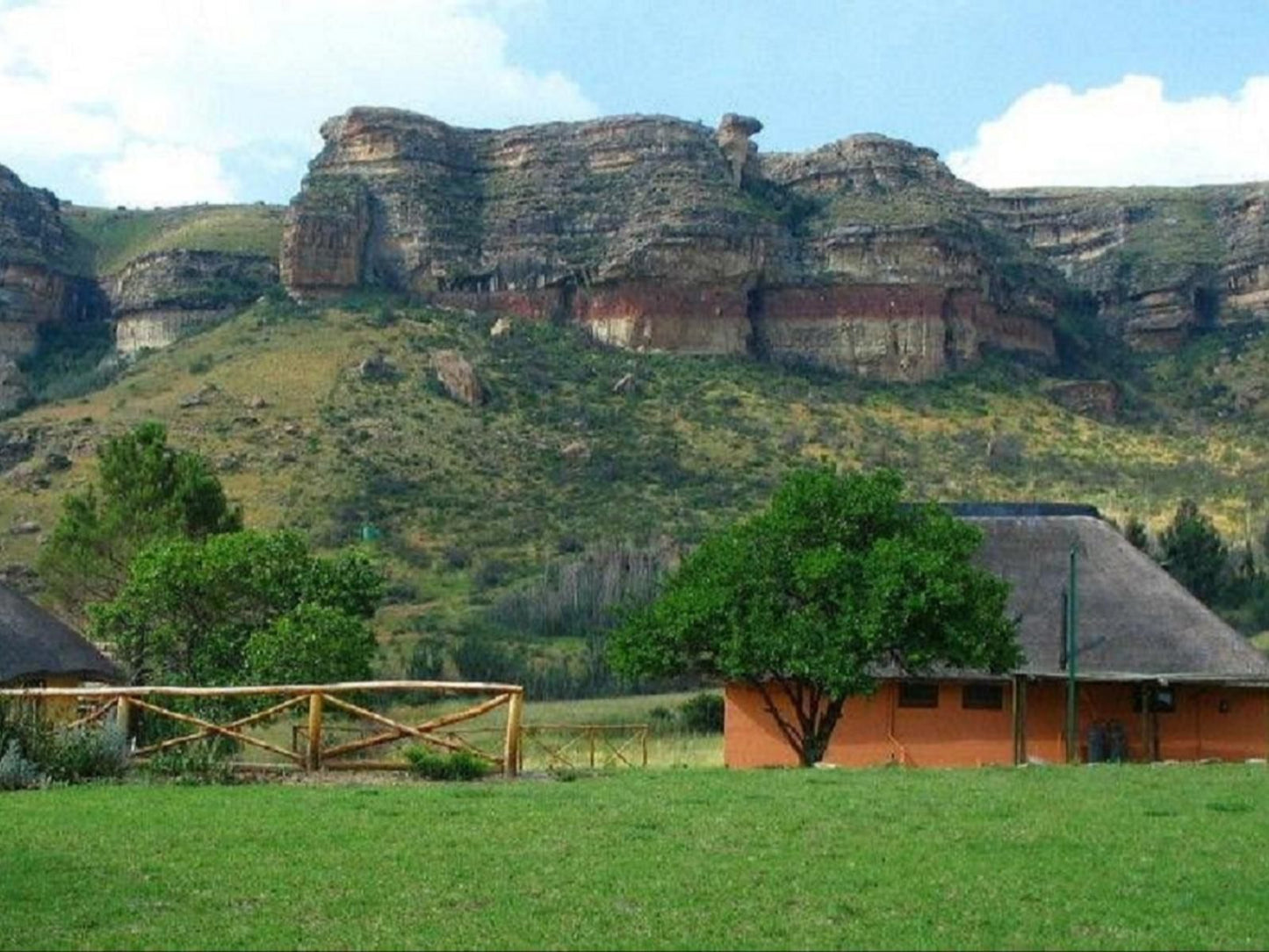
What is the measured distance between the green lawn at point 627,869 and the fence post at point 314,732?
2389 mm

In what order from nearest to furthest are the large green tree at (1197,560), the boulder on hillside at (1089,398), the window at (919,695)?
the window at (919,695) → the large green tree at (1197,560) → the boulder on hillside at (1089,398)

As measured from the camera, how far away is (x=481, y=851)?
1312 centimetres

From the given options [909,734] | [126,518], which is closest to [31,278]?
[126,518]

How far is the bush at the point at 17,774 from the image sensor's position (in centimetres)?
1873

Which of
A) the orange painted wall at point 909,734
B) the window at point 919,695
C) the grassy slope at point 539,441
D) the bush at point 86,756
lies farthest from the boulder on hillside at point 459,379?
the bush at point 86,756

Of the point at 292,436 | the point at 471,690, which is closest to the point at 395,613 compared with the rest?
the point at 292,436

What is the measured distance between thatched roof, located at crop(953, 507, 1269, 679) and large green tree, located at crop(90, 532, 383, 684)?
12815mm

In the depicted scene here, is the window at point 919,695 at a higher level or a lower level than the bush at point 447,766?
higher

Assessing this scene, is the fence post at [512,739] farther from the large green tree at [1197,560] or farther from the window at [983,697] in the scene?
the large green tree at [1197,560]

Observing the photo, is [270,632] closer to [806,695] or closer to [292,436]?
[806,695]

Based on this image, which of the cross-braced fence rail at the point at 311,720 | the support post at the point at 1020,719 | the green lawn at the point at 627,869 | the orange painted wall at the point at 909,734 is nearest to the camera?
the green lawn at the point at 627,869

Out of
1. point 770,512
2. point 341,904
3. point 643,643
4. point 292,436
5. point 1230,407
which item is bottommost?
point 341,904

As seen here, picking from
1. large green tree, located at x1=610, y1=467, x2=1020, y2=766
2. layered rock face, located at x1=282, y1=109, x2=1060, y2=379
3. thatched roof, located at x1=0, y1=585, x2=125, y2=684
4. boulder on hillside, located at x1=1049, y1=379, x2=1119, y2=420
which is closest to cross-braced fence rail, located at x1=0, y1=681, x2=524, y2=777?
large green tree, located at x1=610, y1=467, x2=1020, y2=766

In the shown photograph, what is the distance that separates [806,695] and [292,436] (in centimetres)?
4288
